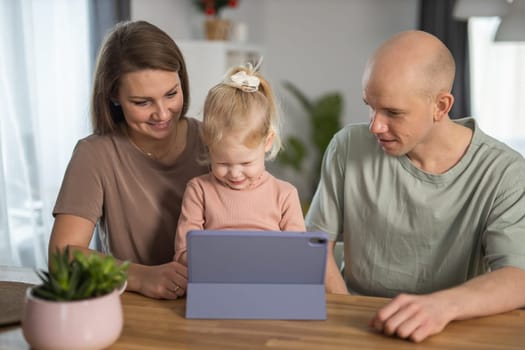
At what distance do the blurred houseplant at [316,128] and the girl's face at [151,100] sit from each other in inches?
152

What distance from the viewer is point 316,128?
583cm

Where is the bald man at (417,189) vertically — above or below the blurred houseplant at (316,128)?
above

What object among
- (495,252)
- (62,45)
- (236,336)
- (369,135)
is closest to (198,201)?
(236,336)

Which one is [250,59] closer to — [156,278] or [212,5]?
[212,5]

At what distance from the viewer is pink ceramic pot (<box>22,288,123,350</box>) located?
3.79 ft

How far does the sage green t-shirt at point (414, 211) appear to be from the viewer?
1.82 m

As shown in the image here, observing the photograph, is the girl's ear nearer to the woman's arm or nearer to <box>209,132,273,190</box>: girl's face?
<box>209,132,273,190</box>: girl's face

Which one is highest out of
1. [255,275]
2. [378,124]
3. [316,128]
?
[378,124]

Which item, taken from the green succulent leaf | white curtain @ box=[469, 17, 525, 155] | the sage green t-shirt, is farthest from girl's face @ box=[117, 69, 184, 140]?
white curtain @ box=[469, 17, 525, 155]

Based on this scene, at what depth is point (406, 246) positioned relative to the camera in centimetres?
192

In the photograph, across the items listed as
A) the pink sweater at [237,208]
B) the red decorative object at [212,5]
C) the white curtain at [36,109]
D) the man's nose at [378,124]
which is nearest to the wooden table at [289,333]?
the pink sweater at [237,208]

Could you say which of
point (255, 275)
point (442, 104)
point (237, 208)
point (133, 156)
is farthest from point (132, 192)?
point (442, 104)

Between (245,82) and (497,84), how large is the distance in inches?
169

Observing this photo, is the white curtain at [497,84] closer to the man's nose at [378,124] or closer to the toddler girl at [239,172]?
the man's nose at [378,124]
